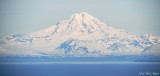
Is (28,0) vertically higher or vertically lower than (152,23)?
higher

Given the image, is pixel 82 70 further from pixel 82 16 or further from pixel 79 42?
pixel 82 16

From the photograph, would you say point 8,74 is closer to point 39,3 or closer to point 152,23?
point 39,3

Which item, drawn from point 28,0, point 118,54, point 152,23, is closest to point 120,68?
point 118,54

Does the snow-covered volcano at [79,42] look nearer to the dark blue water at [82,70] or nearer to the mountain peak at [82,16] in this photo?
the mountain peak at [82,16]

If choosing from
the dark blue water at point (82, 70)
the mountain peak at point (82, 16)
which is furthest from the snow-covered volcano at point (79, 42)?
the dark blue water at point (82, 70)

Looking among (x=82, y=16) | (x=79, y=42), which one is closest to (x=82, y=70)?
(x=79, y=42)

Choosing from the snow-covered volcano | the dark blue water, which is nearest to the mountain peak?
the snow-covered volcano
